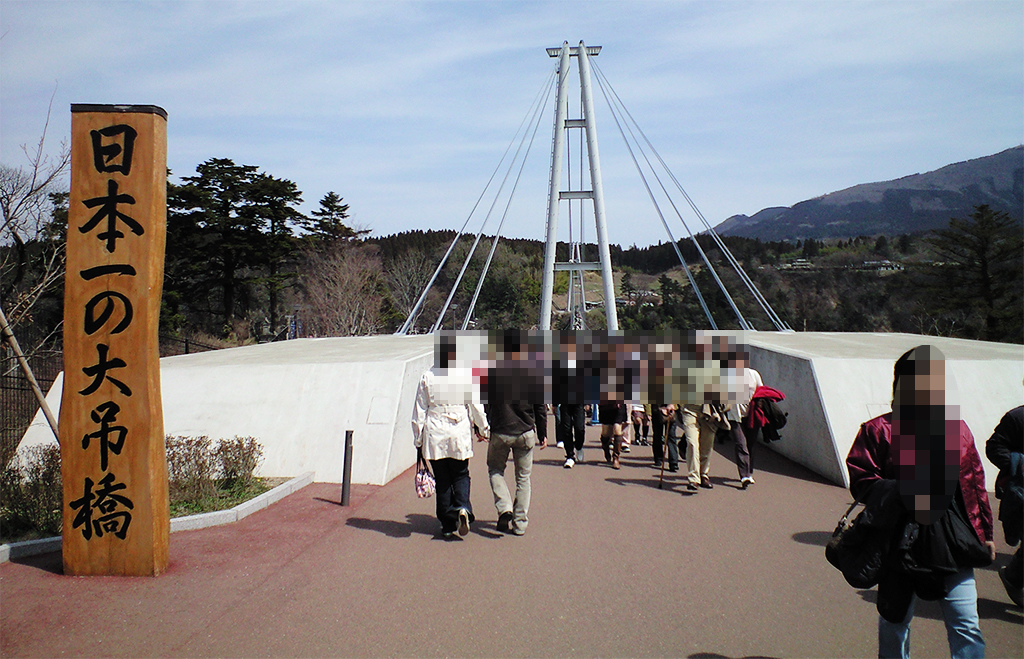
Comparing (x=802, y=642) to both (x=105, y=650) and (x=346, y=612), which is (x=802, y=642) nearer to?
(x=346, y=612)

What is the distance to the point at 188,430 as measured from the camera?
795cm

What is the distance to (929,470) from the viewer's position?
2.54 meters

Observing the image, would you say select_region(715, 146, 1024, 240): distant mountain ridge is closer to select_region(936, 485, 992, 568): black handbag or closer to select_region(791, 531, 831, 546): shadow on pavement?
select_region(791, 531, 831, 546): shadow on pavement

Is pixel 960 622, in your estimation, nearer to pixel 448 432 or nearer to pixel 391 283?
pixel 448 432

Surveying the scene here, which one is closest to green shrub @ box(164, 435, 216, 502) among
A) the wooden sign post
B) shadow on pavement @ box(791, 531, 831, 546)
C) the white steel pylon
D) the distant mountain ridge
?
the wooden sign post

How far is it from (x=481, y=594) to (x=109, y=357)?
9.10ft

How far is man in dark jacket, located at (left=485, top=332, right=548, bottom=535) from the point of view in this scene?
552cm

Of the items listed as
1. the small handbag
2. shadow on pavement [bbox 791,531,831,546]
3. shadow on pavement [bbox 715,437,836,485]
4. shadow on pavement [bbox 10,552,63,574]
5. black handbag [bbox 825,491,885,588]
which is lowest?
shadow on pavement [bbox 715,437,836,485]

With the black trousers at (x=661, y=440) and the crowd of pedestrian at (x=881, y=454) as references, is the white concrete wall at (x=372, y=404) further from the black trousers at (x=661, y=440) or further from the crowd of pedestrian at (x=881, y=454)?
the black trousers at (x=661, y=440)

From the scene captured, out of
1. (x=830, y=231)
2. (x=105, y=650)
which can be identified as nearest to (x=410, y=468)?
(x=105, y=650)

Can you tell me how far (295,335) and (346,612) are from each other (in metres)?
32.0

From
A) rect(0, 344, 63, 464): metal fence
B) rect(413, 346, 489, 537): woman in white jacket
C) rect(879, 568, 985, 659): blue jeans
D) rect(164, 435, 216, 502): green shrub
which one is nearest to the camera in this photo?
rect(879, 568, 985, 659): blue jeans

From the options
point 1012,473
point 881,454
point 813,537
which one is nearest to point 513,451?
point 813,537

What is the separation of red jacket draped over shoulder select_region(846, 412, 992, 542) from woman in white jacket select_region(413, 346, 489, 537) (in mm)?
2940
